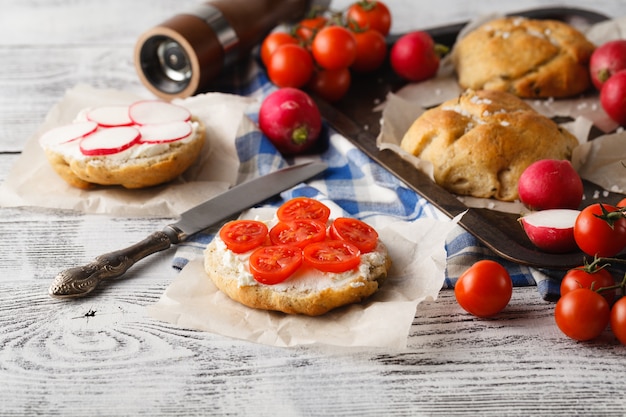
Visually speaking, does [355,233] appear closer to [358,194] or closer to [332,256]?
[332,256]

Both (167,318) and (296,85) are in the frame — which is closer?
(167,318)

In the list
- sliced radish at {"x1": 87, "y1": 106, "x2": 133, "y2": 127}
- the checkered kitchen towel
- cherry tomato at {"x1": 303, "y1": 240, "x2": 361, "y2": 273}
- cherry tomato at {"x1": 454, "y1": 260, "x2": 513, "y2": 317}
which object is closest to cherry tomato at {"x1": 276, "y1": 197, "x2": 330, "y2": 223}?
cherry tomato at {"x1": 303, "y1": 240, "x2": 361, "y2": 273}

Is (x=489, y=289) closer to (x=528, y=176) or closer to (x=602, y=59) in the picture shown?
(x=528, y=176)

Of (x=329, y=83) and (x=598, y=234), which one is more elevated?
(x=598, y=234)

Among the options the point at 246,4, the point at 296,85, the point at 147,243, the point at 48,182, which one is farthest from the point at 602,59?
the point at 48,182

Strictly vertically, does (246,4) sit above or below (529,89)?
above

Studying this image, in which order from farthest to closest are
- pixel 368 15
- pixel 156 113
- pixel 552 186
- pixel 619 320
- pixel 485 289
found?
pixel 368 15 → pixel 156 113 → pixel 552 186 → pixel 485 289 → pixel 619 320

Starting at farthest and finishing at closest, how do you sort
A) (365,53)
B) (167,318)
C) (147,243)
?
(365,53), (147,243), (167,318)

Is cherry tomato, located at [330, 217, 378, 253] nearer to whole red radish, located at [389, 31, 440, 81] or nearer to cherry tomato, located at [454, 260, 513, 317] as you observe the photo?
cherry tomato, located at [454, 260, 513, 317]

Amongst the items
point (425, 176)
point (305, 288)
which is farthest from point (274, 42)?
point (305, 288)
